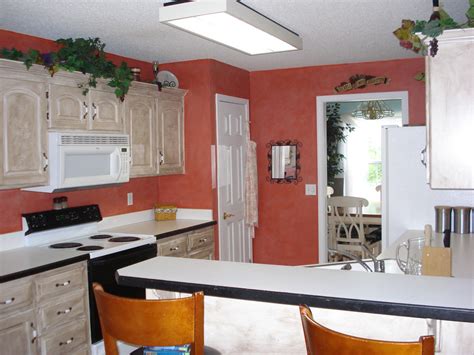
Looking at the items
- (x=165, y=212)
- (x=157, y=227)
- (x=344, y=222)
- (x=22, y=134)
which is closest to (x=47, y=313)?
(x=22, y=134)

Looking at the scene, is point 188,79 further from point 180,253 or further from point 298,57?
point 180,253

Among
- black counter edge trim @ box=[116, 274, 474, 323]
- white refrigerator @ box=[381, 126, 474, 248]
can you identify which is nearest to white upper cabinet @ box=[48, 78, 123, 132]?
black counter edge trim @ box=[116, 274, 474, 323]

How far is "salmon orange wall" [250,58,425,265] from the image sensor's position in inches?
215

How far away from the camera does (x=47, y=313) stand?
313 centimetres

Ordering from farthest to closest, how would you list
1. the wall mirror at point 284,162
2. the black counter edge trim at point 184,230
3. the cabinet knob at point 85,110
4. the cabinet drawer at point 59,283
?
the wall mirror at point 284,162, the black counter edge trim at point 184,230, the cabinet knob at point 85,110, the cabinet drawer at point 59,283

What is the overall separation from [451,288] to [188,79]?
150 inches

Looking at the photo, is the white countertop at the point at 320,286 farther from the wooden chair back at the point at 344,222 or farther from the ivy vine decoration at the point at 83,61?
the wooden chair back at the point at 344,222

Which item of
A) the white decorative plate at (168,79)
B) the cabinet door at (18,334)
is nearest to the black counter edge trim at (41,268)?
the cabinet door at (18,334)

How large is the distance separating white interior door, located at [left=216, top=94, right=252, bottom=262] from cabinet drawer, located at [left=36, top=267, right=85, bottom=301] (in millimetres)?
1920

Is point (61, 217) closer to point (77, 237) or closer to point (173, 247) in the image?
point (77, 237)

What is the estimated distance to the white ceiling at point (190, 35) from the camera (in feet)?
10.2

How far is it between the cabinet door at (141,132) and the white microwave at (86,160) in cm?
16

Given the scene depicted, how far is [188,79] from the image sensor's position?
4980 millimetres

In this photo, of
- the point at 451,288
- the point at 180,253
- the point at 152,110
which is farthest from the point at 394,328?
the point at 152,110
